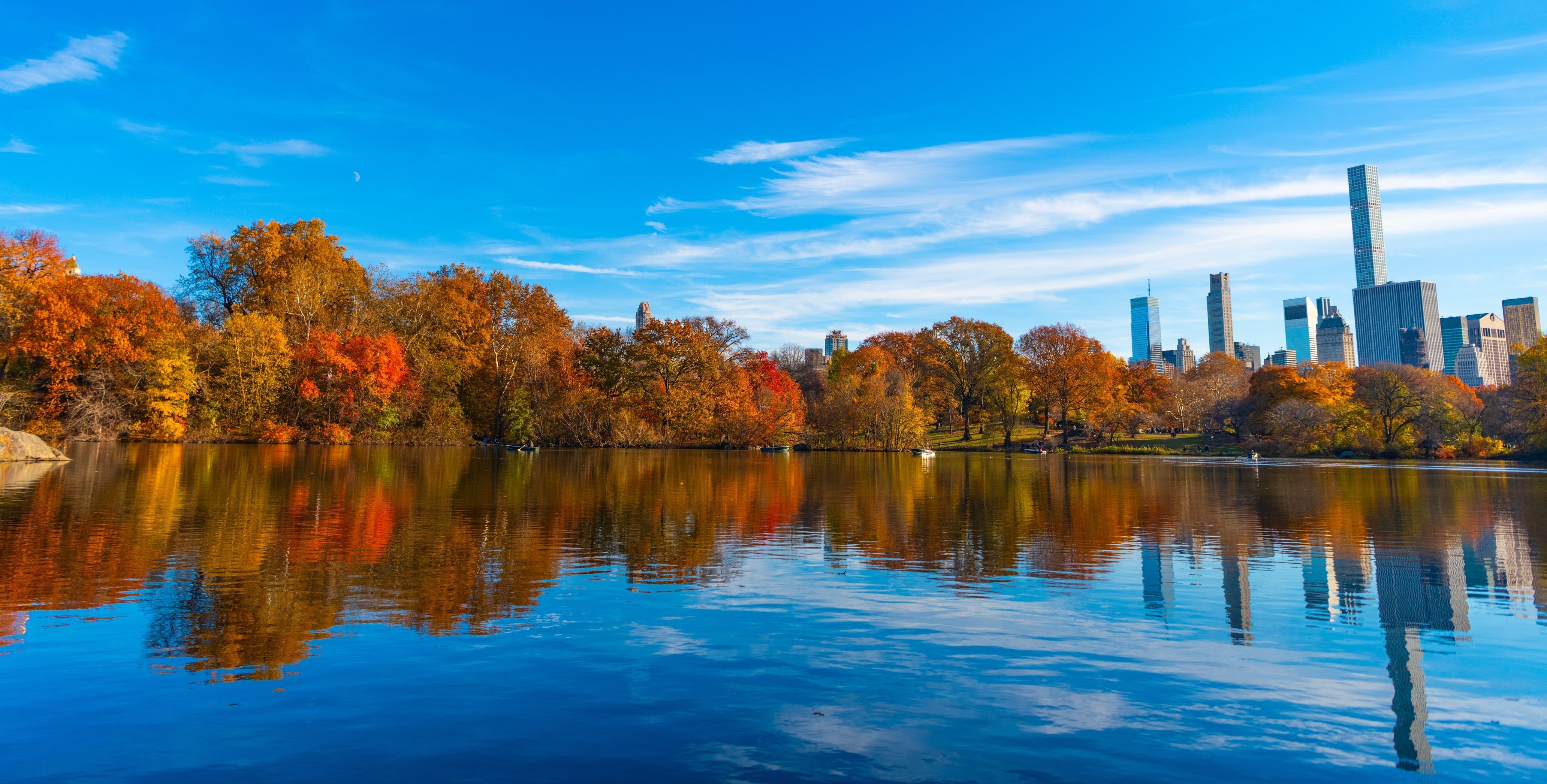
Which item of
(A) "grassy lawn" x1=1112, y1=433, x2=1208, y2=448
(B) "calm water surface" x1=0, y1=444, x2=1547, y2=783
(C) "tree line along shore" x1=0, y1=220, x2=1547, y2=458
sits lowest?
(B) "calm water surface" x1=0, y1=444, x2=1547, y2=783

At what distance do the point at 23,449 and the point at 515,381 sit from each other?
134ft

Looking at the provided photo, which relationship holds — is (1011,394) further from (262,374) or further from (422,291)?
(262,374)

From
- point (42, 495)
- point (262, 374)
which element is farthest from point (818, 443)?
point (42, 495)

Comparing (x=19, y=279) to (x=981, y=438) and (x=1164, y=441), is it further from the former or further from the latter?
(x=1164, y=441)

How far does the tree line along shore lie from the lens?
50.5 metres

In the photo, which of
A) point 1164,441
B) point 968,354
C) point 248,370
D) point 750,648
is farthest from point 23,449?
point 1164,441

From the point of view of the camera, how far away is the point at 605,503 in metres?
21.4

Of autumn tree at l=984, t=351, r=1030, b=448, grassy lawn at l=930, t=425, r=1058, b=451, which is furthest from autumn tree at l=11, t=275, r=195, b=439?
autumn tree at l=984, t=351, r=1030, b=448

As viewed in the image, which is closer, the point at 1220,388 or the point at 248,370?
the point at 248,370

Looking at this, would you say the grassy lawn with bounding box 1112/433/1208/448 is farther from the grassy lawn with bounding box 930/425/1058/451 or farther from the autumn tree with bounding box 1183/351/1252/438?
the grassy lawn with bounding box 930/425/1058/451

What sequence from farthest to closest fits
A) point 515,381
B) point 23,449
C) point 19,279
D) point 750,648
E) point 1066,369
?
point 1066,369
point 515,381
point 19,279
point 23,449
point 750,648

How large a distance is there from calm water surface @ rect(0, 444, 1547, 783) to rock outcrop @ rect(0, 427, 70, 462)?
18978 millimetres

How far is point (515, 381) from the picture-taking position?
72.2 metres

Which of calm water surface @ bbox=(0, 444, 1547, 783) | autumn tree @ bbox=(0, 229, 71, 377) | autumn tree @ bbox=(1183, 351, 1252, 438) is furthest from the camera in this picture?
autumn tree @ bbox=(1183, 351, 1252, 438)
